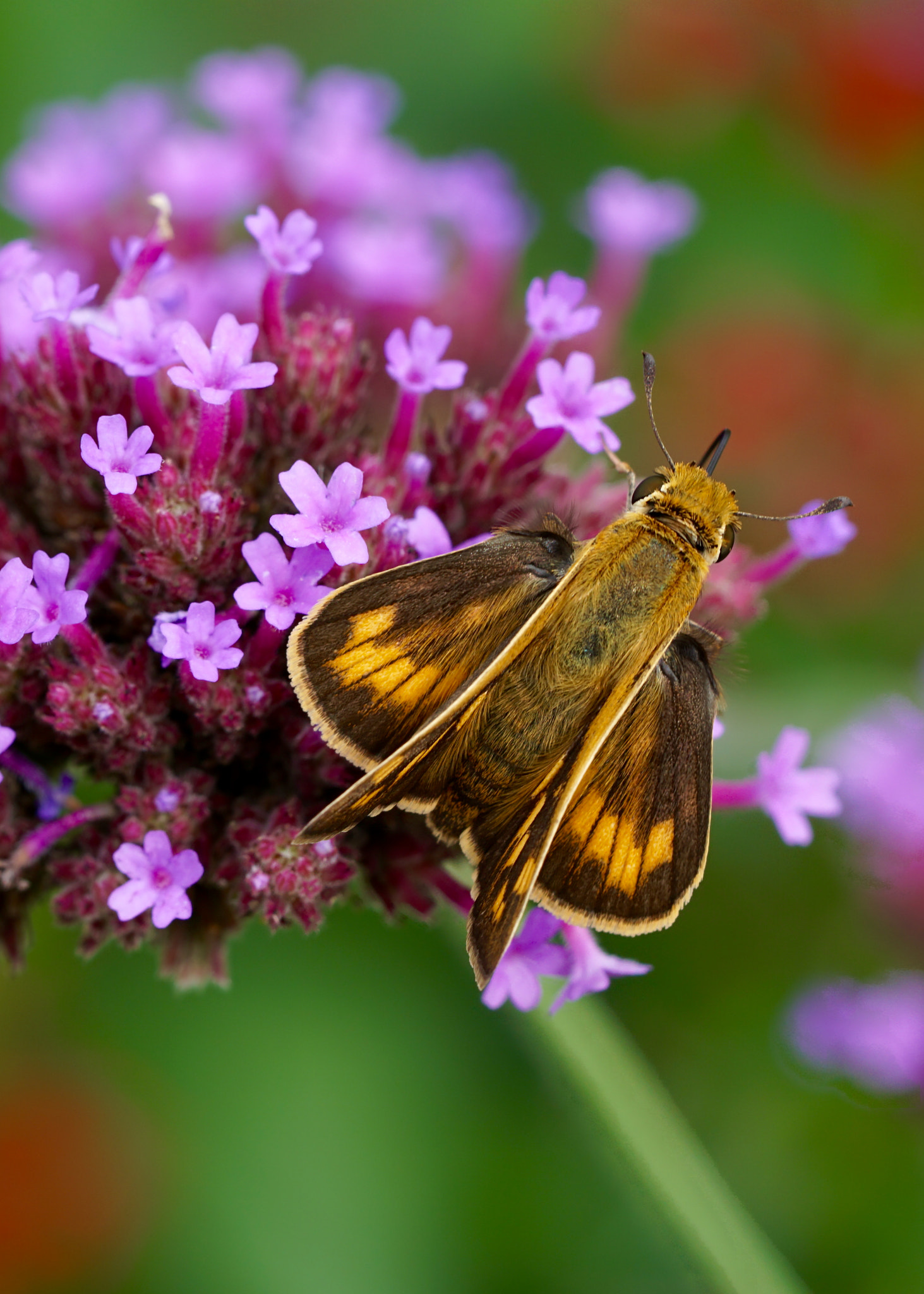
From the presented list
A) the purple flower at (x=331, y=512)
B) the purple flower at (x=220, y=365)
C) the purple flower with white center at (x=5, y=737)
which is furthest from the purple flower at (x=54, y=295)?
the purple flower with white center at (x=5, y=737)

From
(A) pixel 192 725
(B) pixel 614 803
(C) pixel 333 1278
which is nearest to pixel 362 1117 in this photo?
(C) pixel 333 1278

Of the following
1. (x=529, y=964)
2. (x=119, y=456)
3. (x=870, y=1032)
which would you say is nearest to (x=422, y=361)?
(x=119, y=456)

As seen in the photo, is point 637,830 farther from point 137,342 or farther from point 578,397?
point 137,342

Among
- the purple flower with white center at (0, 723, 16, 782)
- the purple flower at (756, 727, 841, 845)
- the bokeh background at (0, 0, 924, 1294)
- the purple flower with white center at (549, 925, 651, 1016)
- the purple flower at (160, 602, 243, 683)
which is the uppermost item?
the purple flower at (160, 602, 243, 683)

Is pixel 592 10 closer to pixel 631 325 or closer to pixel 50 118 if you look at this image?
pixel 631 325

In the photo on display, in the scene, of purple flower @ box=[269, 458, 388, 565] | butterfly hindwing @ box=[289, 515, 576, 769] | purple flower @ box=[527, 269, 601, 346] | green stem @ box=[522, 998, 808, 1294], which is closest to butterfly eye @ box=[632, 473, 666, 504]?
butterfly hindwing @ box=[289, 515, 576, 769]

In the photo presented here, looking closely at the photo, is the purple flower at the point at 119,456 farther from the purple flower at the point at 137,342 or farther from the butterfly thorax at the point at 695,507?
the butterfly thorax at the point at 695,507

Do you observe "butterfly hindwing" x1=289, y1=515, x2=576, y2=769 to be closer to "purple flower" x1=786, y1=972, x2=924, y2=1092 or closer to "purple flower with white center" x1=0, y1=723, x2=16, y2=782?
"purple flower with white center" x1=0, y1=723, x2=16, y2=782
